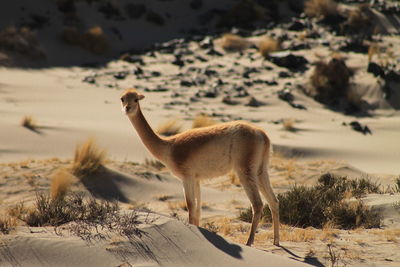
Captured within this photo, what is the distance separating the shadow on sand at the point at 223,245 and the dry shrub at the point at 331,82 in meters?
13.5

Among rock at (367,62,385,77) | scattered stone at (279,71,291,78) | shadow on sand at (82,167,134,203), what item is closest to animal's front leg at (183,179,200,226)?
shadow on sand at (82,167,134,203)

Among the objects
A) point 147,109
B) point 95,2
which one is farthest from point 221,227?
point 95,2

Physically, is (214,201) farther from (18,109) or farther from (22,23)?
(22,23)

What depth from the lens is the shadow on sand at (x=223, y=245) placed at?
15.6 feet

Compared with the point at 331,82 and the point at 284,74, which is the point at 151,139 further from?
the point at 284,74

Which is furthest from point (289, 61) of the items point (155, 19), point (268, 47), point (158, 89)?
point (155, 19)

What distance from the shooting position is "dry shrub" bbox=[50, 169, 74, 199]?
8.51 meters

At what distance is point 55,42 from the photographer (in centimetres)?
2362

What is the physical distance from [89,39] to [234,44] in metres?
6.28

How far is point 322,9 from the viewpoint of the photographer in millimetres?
25031

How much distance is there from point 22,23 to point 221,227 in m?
19.7

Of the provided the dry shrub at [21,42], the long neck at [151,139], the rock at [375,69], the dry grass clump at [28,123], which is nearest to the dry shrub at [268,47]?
the rock at [375,69]

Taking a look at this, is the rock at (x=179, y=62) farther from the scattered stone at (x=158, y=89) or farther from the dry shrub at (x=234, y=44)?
the scattered stone at (x=158, y=89)

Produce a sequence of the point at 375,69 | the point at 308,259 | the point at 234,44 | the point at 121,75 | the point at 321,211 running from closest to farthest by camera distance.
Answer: the point at 308,259, the point at 321,211, the point at 375,69, the point at 121,75, the point at 234,44
